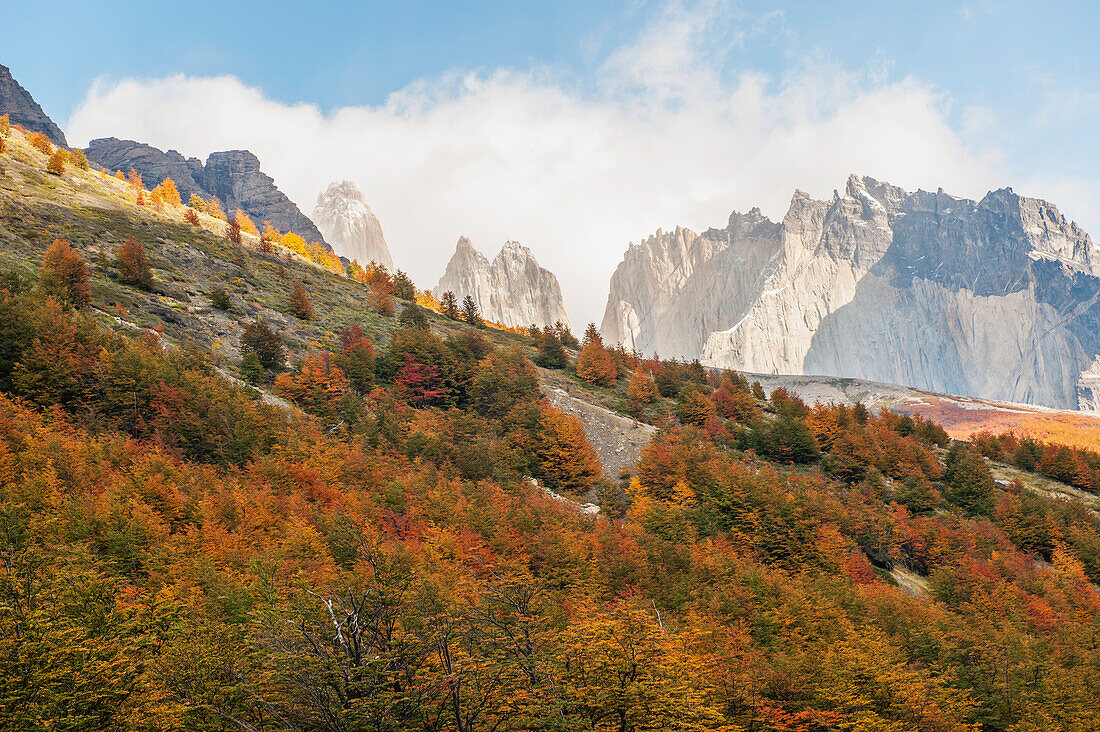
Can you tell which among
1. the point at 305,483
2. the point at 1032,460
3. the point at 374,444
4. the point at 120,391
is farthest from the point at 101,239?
the point at 1032,460

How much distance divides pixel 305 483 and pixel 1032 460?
8170 cm

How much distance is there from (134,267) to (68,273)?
796 centimetres

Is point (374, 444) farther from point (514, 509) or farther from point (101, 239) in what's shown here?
point (101, 239)

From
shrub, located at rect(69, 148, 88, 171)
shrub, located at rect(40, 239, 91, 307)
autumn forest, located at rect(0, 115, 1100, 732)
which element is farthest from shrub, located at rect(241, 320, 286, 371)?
shrub, located at rect(69, 148, 88, 171)

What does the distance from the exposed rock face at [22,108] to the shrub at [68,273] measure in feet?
406

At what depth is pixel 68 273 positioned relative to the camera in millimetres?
39031

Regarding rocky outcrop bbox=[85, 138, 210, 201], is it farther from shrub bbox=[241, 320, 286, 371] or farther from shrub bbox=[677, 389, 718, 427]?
shrub bbox=[677, 389, 718, 427]

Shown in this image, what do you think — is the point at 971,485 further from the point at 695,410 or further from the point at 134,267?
the point at 134,267

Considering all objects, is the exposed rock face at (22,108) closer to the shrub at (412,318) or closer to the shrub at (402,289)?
the shrub at (402,289)

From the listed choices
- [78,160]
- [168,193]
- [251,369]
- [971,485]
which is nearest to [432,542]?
[251,369]

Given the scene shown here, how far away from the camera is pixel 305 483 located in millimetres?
28484

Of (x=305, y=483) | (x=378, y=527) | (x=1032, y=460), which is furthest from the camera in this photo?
(x=1032, y=460)

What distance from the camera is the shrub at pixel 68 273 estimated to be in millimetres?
38125

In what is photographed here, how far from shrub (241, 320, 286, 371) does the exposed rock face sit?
12749 cm
